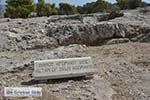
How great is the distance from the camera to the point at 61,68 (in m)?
9.34

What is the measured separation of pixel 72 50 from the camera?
1263 centimetres

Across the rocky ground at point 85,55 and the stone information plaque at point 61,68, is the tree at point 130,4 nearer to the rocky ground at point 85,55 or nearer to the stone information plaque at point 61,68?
the rocky ground at point 85,55

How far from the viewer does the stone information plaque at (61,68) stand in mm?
9273

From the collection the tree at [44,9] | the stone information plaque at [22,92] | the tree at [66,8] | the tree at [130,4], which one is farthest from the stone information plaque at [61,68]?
the tree at [66,8]

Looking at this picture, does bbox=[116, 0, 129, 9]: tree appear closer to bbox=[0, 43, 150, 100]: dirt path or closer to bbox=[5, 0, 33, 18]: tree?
bbox=[5, 0, 33, 18]: tree

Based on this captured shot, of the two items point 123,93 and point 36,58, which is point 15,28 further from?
point 123,93

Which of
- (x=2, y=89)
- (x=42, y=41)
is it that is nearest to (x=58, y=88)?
(x=2, y=89)

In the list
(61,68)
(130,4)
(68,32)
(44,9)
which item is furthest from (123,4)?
(61,68)

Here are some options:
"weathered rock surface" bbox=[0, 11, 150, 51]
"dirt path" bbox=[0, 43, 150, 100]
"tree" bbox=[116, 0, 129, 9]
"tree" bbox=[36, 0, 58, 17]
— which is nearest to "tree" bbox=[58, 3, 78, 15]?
"tree" bbox=[36, 0, 58, 17]

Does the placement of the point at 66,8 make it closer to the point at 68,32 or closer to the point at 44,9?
the point at 44,9

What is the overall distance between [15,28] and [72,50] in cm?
744

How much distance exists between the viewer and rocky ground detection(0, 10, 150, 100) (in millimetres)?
8895

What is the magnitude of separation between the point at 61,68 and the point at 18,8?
93.2 feet

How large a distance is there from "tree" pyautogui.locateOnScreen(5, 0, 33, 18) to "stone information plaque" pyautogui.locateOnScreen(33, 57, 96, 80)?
2694 cm
